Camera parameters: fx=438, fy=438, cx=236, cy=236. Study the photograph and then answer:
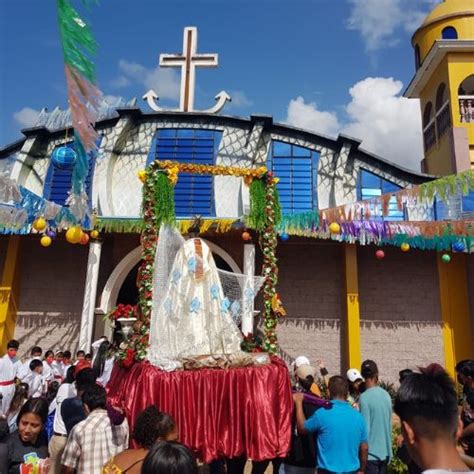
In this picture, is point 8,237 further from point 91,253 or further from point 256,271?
point 256,271

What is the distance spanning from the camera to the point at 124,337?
616cm

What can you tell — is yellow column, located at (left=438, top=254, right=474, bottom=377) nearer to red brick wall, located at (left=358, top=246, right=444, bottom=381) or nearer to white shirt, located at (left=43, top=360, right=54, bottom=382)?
red brick wall, located at (left=358, top=246, right=444, bottom=381)

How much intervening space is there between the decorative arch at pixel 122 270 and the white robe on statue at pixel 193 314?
530 cm

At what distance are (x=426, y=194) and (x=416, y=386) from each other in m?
9.12

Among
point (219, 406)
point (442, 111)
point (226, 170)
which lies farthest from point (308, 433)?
point (442, 111)

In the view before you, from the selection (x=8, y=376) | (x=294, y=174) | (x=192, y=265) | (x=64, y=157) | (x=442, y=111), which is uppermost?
(x=442, y=111)

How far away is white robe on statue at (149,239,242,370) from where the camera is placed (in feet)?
19.8

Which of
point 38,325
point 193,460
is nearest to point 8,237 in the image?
point 38,325

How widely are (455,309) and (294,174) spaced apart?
6120 millimetres

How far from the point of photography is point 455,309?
12.4 metres

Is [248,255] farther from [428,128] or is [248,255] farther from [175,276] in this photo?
[428,128]

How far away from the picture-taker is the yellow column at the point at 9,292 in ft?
39.1

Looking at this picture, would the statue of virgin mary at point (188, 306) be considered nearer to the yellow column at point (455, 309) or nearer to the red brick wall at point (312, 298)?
the red brick wall at point (312, 298)

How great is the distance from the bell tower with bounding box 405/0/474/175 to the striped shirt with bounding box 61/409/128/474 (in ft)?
43.9
